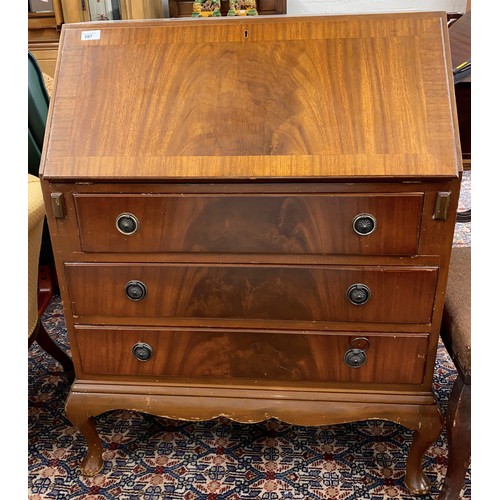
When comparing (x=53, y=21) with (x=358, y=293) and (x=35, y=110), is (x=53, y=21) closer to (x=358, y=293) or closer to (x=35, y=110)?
(x=35, y=110)

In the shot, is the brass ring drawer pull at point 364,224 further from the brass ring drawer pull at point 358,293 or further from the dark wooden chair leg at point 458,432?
the dark wooden chair leg at point 458,432

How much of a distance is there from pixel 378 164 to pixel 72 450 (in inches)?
53.7

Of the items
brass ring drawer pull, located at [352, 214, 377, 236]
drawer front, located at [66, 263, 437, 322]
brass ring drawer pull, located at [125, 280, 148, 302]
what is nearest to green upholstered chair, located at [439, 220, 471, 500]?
drawer front, located at [66, 263, 437, 322]

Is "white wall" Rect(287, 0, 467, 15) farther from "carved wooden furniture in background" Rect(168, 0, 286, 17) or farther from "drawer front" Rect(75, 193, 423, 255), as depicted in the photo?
"drawer front" Rect(75, 193, 423, 255)

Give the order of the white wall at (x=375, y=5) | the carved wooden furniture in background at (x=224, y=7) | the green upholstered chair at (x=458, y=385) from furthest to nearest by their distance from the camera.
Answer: the white wall at (x=375, y=5)
the carved wooden furniture in background at (x=224, y=7)
the green upholstered chair at (x=458, y=385)

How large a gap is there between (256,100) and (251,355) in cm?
67

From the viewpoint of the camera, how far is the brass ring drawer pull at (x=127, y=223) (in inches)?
47.4

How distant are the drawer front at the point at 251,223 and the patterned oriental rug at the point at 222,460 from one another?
2.59 feet

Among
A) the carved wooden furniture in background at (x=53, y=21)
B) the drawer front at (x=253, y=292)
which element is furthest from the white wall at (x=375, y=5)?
the drawer front at (x=253, y=292)

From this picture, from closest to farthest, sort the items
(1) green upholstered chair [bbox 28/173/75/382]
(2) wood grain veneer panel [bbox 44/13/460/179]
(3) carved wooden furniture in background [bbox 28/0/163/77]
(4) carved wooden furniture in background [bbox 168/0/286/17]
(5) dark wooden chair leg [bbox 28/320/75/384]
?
(2) wood grain veneer panel [bbox 44/13/460/179]
(1) green upholstered chair [bbox 28/173/75/382]
(5) dark wooden chair leg [bbox 28/320/75/384]
(3) carved wooden furniture in background [bbox 28/0/163/77]
(4) carved wooden furniture in background [bbox 168/0/286/17]

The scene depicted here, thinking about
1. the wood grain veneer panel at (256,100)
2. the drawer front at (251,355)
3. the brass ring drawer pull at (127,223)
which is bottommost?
the drawer front at (251,355)

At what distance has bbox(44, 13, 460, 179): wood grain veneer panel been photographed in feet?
3.69

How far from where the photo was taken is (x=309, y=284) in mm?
1236

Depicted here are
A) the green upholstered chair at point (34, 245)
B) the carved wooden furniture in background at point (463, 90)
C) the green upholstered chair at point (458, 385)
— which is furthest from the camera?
the carved wooden furniture in background at point (463, 90)
